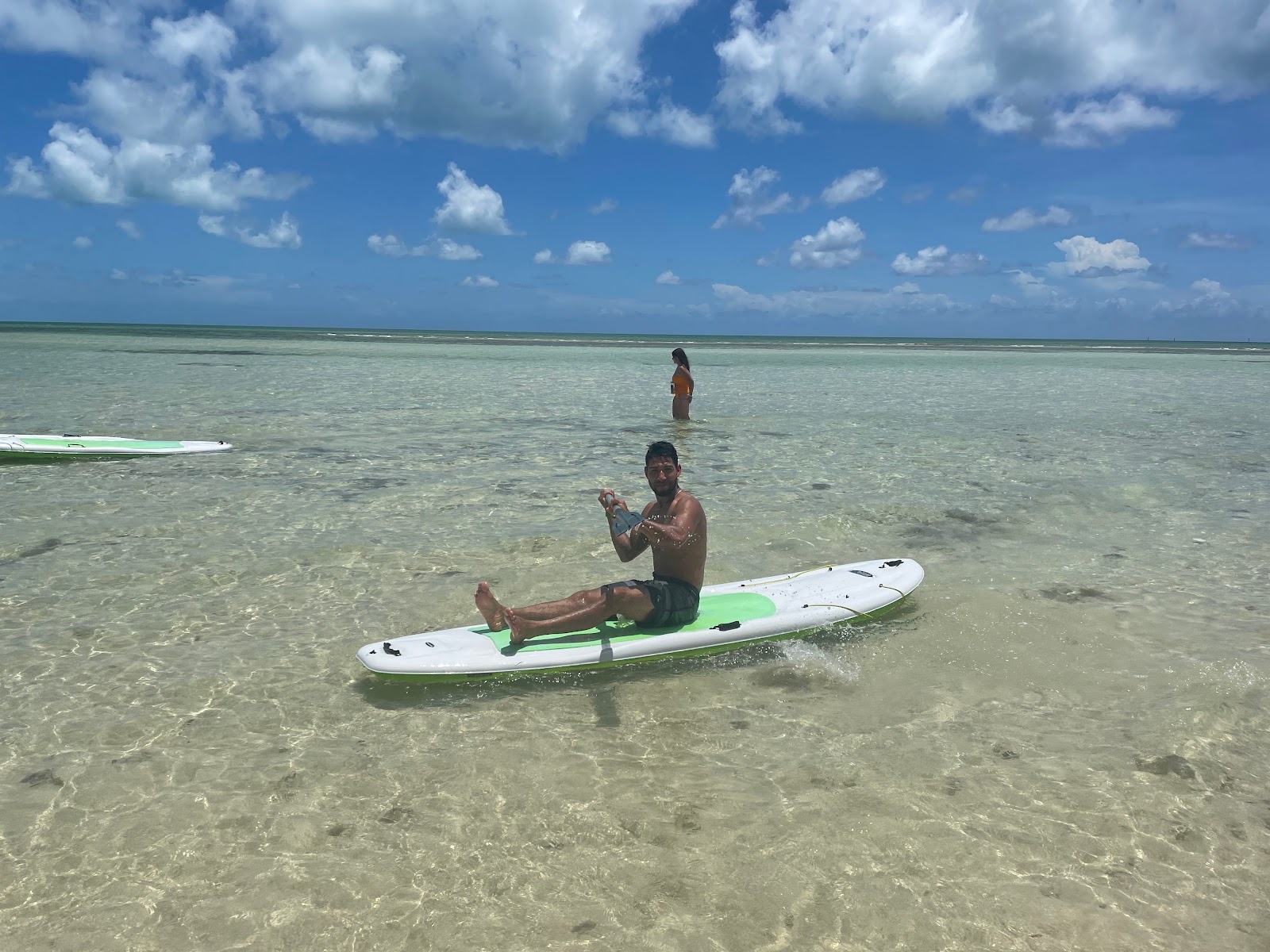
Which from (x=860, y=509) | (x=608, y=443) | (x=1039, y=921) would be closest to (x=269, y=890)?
(x=1039, y=921)

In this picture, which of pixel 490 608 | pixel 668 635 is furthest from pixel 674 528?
pixel 490 608

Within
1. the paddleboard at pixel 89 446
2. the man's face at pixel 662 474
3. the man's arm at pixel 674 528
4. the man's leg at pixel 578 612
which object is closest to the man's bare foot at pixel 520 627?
the man's leg at pixel 578 612

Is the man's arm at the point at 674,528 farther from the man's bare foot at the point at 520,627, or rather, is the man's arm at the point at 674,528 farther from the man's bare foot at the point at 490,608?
the man's bare foot at the point at 490,608

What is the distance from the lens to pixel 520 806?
4.23 m

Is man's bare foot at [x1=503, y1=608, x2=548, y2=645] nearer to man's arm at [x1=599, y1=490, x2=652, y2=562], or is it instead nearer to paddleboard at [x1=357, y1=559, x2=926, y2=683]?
paddleboard at [x1=357, y1=559, x2=926, y2=683]

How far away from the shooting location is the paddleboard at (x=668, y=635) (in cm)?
557

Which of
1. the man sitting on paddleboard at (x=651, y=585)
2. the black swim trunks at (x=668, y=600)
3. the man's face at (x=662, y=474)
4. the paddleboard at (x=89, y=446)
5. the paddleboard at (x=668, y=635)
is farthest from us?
the paddleboard at (x=89, y=446)

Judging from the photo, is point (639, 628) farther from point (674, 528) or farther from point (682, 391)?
point (682, 391)

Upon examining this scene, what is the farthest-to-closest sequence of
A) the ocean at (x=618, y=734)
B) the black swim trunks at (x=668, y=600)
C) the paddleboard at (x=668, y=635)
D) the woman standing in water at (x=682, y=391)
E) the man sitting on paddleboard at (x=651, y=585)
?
the woman standing in water at (x=682, y=391), the black swim trunks at (x=668, y=600), the man sitting on paddleboard at (x=651, y=585), the paddleboard at (x=668, y=635), the ocean at (x=618, y=734)

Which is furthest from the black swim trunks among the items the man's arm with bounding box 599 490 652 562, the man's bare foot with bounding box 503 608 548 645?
the man's bare foot with bounding box 503 608 548 645

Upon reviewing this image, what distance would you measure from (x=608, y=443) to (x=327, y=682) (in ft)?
33.8

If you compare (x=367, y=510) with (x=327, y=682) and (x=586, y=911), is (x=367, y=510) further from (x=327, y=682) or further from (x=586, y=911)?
(x=586, y=911)

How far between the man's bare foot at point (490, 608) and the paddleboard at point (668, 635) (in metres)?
0.09

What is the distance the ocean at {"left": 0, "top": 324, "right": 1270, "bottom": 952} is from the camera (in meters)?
3.51
